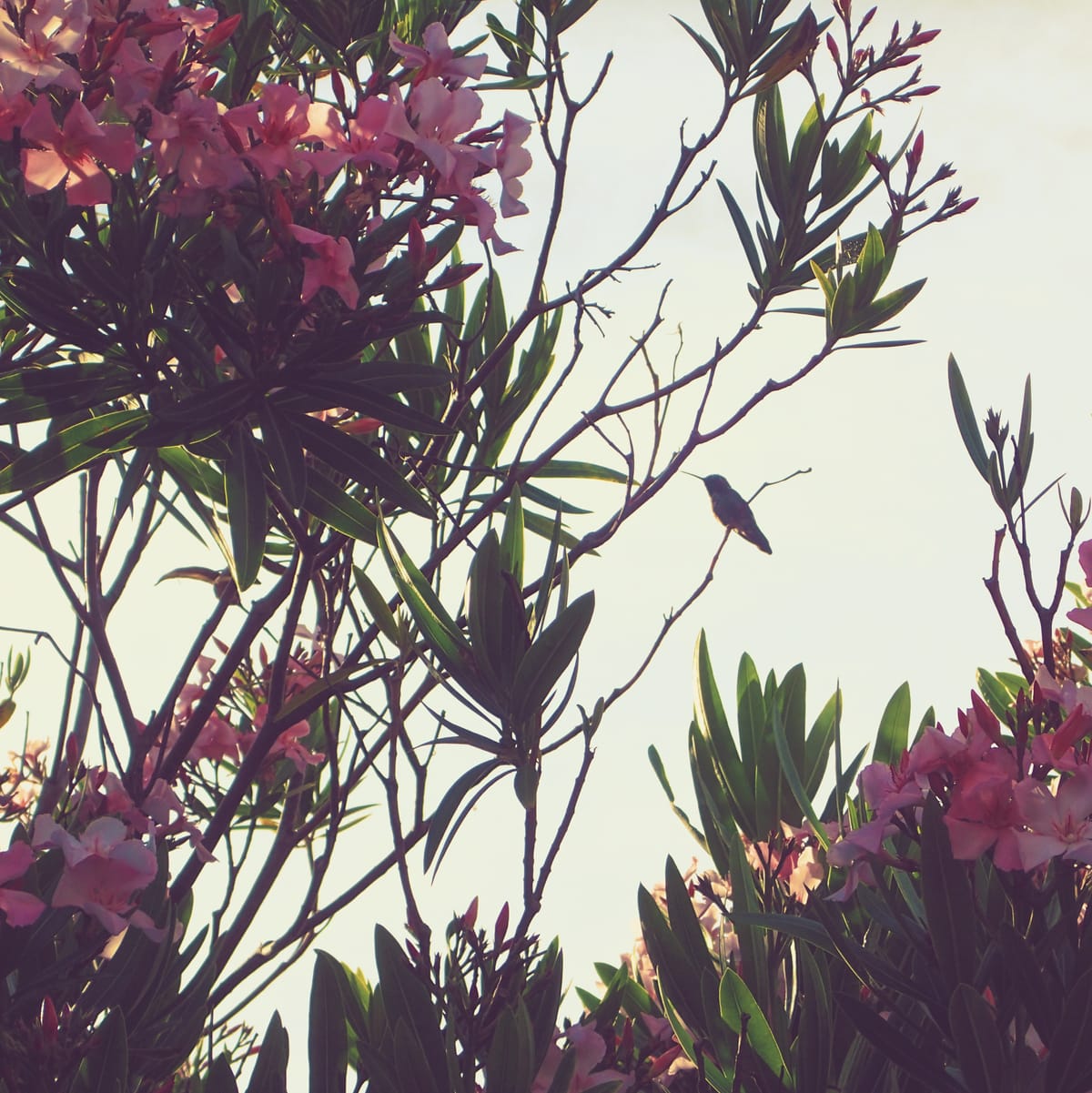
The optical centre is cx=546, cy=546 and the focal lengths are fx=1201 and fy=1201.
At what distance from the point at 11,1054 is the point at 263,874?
58cm

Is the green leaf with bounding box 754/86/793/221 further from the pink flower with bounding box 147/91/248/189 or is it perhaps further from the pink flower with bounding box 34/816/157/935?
the pink flower with bounding box 34/816/157/935

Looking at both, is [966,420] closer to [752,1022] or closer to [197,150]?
[752,1022]

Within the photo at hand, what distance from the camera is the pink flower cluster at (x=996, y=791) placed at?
0.93 metres

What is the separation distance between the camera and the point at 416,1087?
40.5 inches

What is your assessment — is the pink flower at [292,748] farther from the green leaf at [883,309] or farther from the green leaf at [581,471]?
the green leaf at [883,309]

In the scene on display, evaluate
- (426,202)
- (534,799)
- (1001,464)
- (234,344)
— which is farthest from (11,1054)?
(1001,464)

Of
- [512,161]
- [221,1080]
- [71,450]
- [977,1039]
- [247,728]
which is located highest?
[512,161]

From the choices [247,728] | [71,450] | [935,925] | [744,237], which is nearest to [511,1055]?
[935,925]

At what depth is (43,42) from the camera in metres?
1.13

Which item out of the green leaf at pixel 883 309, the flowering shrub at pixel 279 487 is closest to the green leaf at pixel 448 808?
the flowering shrub at pixel 279 487

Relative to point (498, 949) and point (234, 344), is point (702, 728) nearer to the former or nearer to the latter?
point (498, 949)

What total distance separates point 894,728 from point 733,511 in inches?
15.5

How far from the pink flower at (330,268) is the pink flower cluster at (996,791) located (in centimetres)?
67

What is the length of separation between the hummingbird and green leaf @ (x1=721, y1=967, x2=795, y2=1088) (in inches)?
31.1
